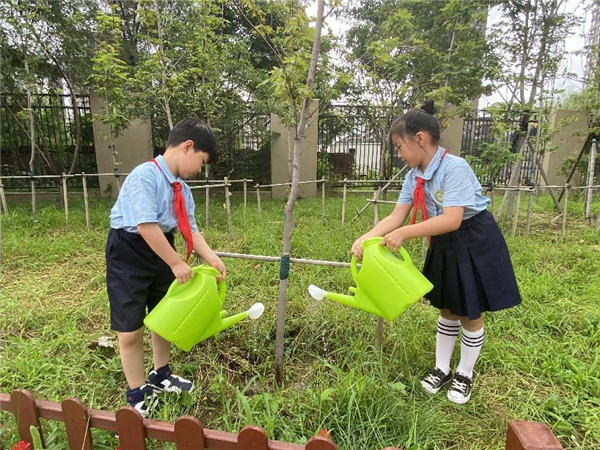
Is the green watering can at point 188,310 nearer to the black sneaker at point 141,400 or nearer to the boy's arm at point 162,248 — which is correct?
the boy's arm at point 162,248

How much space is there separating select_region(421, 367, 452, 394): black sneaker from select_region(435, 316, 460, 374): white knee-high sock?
3cm

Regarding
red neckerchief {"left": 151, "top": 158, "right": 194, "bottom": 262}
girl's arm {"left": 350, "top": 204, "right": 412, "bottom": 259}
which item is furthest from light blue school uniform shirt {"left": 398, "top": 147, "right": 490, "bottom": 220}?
red neckerchief {"left": 151, "top": 158, "right": 194, "bottom": 262}

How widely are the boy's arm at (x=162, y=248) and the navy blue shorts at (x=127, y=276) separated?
152 mm

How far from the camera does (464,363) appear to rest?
1805 millimetres

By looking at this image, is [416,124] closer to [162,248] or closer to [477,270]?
[477,270]

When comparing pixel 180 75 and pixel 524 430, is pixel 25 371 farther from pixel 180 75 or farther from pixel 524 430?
pixel 180 75

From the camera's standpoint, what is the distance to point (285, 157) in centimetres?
834

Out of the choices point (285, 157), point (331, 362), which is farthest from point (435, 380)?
point (285, 157)

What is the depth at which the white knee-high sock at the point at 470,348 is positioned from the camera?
1767 mm

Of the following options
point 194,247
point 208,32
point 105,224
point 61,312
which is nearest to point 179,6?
point 208,32

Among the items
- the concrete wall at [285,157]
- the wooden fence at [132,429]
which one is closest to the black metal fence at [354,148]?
the concrete wall at [285,157]

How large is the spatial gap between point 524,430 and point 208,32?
17.7ft

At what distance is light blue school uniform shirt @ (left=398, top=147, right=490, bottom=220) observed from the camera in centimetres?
154

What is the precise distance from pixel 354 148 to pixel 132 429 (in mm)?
8422
